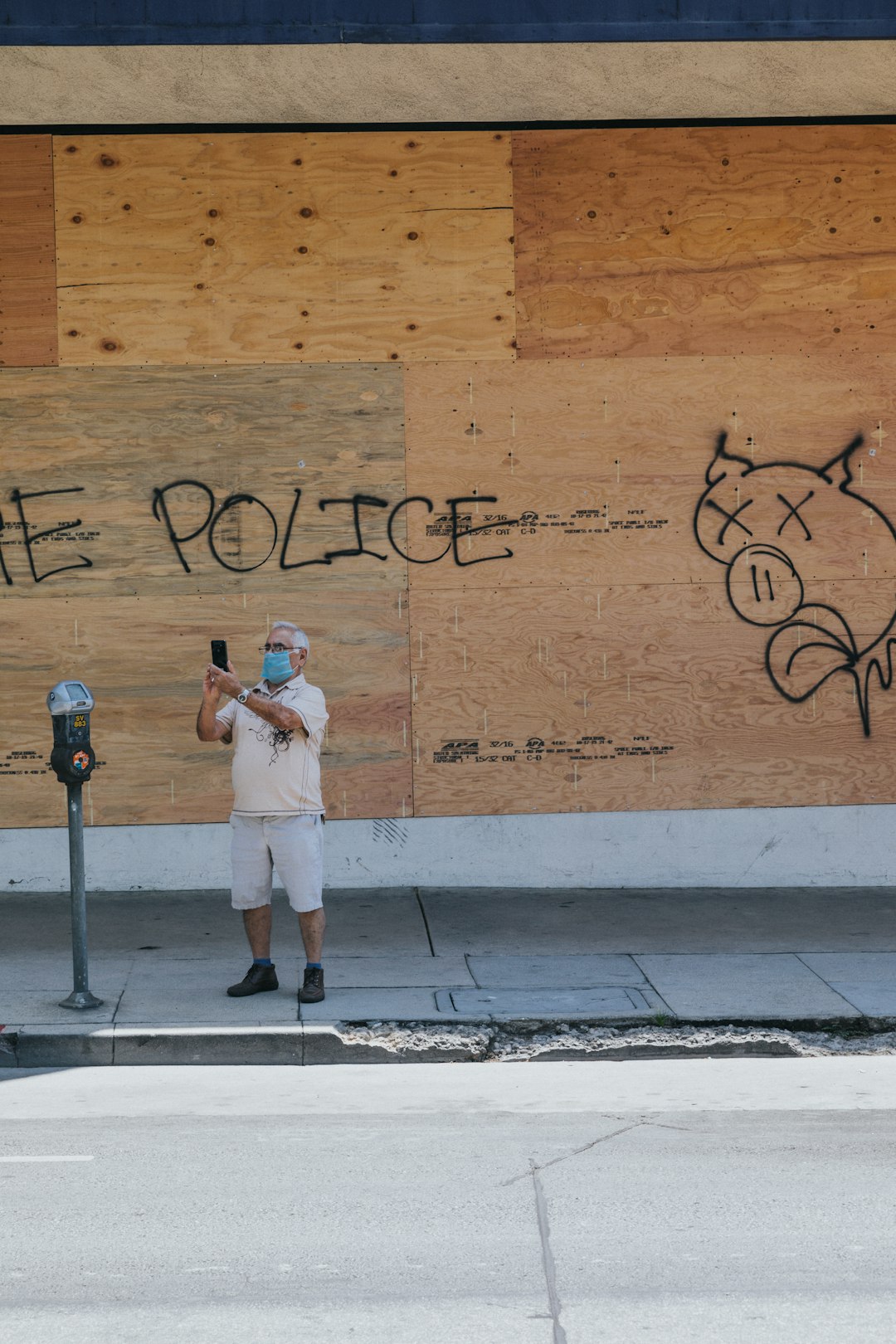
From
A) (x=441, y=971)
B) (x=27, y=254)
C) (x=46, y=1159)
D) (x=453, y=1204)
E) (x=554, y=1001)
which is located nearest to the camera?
(x=453, y=1204)

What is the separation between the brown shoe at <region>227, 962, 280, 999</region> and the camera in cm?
696

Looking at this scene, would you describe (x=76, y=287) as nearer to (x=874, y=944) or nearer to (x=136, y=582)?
(x=136, y=582)

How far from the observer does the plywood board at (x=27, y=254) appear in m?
9.14

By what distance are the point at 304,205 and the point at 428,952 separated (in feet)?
15.5

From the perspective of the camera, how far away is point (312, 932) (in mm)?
6930

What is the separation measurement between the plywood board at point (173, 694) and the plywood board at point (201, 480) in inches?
5.9

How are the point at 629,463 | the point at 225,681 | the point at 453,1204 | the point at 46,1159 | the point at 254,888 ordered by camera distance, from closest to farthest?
1. the point at 453,1204
2. the point at 46,1159
3. the point at 225,681
4. the point at 254,888
5. the point at 629,463

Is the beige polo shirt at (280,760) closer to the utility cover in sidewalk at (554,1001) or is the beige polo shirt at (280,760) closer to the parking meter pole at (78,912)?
the parking meter pole at (78,912)

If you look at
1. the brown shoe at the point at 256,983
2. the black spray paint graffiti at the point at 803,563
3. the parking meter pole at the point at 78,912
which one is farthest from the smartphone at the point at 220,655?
the black spray paint graffiti at the point at 803,563

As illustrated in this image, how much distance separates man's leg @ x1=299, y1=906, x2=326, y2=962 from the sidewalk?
232 millimetres

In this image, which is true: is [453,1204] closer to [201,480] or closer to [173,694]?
[173,694]

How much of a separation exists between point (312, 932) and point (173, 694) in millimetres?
2825

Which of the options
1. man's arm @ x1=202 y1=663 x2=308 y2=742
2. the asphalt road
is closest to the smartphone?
man's arm @ x1=202 y1=663 x2=308 y2=742

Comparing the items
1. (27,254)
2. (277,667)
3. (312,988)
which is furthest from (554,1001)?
(27,254)
